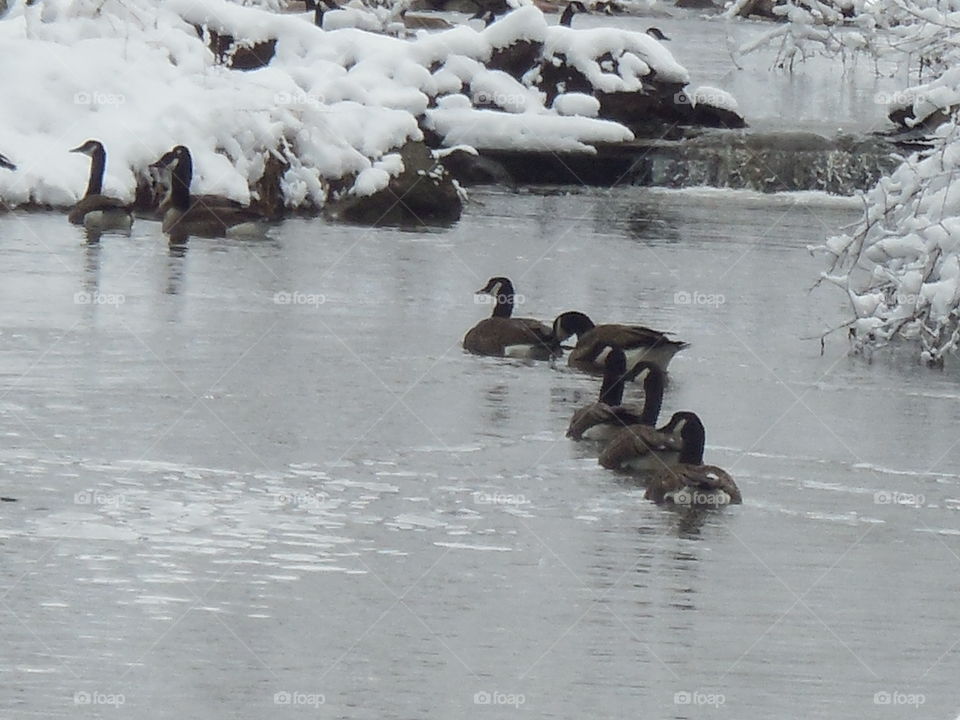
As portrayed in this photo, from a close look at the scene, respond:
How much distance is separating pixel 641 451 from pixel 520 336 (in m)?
3.71

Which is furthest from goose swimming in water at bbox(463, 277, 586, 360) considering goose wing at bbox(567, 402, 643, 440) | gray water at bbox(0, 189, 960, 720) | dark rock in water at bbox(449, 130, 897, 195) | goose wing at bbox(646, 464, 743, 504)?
dark rock in water at bbox(449, 130, 897, 195)

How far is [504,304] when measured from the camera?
642 inches

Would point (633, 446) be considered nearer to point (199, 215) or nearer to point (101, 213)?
point (101, 213)

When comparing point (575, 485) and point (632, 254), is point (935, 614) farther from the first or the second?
point (632, 254)

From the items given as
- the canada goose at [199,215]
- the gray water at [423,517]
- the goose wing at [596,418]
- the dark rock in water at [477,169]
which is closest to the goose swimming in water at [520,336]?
the gray water at [423,517]

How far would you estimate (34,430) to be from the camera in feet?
39.1

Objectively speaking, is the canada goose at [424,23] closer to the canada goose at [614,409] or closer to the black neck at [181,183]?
the black neck at [181,183]

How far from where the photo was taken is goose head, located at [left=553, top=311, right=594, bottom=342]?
15758 millimetres

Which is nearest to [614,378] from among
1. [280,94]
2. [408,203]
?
[408,203]

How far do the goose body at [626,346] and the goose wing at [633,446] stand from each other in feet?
8.37

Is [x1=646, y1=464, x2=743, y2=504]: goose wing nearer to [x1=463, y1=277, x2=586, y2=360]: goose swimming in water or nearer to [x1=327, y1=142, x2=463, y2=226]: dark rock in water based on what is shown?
[x1=463, y1=277, x2=586, y2=360]: goose swimming in water

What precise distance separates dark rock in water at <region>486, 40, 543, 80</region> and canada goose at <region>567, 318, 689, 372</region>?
15691 mm

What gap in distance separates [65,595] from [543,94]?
22359mm

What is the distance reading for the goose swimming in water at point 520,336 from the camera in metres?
15.3
